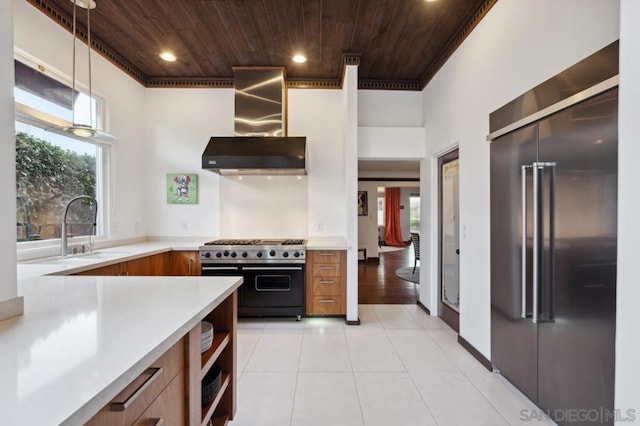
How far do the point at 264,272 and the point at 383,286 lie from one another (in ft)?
8.63

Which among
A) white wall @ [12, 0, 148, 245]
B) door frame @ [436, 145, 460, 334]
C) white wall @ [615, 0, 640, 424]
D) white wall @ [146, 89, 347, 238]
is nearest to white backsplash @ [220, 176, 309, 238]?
white wall @ [146, 89, 347, 238]

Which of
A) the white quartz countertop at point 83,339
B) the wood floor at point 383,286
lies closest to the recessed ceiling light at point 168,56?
the white quartz countertop at point 83,339

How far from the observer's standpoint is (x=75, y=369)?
2.19 feet

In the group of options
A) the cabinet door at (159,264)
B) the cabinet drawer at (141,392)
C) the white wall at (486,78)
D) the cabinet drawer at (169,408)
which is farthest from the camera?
→ the cabinet door at (159,264)

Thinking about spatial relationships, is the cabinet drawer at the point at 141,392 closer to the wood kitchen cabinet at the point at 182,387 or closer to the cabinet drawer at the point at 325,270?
the wood kitchen cabinet at the point at 182,387

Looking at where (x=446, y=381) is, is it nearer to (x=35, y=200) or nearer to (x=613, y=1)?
(x=613, y=1)

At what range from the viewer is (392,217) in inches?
472

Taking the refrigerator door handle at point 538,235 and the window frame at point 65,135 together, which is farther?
the window frame at point 65,135

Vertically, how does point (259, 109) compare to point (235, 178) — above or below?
above

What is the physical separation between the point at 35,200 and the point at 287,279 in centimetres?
243

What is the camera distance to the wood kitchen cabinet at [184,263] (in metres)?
3.44

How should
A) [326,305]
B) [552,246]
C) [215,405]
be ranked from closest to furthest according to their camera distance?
[215,405] < [552,246] < [326,305]

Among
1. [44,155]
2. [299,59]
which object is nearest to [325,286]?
[299,59]

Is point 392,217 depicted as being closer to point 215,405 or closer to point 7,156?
point 215,405
